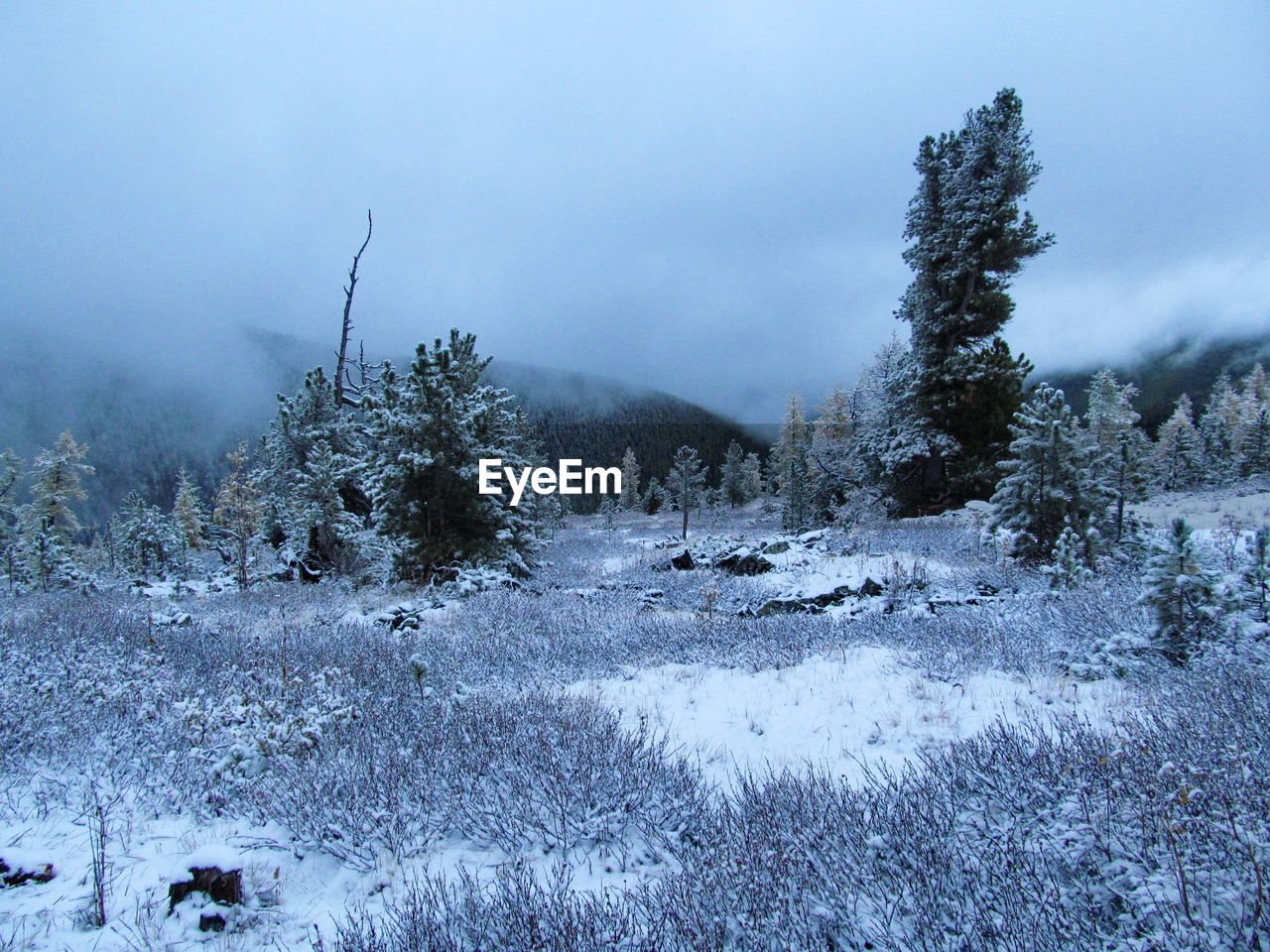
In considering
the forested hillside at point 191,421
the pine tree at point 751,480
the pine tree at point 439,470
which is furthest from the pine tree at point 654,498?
the pine tree at point 439,470

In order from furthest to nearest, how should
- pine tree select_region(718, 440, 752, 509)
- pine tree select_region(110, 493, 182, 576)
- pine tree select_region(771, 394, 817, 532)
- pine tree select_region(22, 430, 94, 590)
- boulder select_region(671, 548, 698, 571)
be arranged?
pine tree select_region(718, 440, 752, 509), pine tree select_region(771, 394, 817, 532), pine tree select_region(22, 430, 94, 590), pine tree select_region(110, 493, 182, 576), boulder select_region(671, 548, 698, 571)

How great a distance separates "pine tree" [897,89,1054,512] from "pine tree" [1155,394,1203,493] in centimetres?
3502

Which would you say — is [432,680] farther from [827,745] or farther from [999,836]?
[999,836]

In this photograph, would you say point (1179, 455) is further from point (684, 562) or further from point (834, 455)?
point (684, 562)

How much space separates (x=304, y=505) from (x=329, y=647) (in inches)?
429

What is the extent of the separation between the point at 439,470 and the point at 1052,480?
12.6 m

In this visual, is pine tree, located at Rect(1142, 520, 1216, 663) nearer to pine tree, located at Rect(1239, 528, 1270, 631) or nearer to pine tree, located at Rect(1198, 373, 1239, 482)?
pine tree, located at Rect(1239, 528, 1270, 631)

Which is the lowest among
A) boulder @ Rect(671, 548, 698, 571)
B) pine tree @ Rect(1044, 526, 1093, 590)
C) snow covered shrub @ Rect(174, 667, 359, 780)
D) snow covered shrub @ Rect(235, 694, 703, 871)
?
boulder @ Rect(671, 548, 698, 571)

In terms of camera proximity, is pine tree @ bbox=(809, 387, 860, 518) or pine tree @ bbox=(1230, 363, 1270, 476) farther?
pine tree @ bbox=(1230, 363, 1270, 476)

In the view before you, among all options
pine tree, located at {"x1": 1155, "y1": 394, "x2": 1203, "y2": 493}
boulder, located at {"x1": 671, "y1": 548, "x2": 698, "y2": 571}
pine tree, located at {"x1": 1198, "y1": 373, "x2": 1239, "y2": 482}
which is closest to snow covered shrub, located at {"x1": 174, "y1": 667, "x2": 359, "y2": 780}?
boulder, located at {"x1": 671, "y1": 548, "x2": 698, "y2": 571}

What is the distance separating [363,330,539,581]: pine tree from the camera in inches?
516

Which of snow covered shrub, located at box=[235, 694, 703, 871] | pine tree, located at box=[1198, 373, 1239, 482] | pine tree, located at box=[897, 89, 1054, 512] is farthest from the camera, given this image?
pine tree, located at box=[1198, 373, 1239, 482]

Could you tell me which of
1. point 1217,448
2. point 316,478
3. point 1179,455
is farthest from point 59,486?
point 1179,455

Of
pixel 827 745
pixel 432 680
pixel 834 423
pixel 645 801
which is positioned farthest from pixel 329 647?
pixel 834 423
